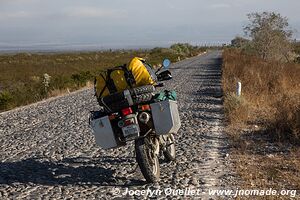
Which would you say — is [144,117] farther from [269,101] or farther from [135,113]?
[269,101]

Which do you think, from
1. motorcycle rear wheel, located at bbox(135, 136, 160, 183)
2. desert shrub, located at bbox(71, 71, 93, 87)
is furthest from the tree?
motorcycle rear wheel, located at bbox(135, 136, 160, 183)

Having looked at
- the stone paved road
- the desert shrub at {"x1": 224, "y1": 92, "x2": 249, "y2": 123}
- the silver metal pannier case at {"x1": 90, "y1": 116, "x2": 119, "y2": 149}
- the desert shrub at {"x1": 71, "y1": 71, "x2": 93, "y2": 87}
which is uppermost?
the silver metal pannier case at {"x1": 90, "y1": 116, "x2": 119, "y2": 149}

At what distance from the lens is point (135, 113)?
20.0 ft

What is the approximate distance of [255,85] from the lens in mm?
16531

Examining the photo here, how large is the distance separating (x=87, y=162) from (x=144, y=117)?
2.19 meters

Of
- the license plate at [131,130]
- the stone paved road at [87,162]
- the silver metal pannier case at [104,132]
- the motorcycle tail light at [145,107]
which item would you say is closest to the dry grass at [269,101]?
the stone paved road at [87,162]

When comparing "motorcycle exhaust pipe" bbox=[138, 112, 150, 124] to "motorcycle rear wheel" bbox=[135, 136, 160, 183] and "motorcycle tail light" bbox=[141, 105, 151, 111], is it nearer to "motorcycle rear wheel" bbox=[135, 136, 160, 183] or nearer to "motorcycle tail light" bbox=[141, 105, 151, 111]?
"motorcycle tail light" bbox=[141, 105, 151, 111]

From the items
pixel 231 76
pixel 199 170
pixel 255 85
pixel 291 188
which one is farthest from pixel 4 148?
pixel 231 76

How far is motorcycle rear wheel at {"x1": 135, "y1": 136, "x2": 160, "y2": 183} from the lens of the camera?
6000mm

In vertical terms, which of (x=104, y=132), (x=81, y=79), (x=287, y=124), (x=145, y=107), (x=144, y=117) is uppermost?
(x=145, y=107)

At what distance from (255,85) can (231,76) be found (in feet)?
15.1

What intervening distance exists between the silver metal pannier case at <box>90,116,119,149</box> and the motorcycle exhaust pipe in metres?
0.46

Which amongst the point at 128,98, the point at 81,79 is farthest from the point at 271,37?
the point at 128,98

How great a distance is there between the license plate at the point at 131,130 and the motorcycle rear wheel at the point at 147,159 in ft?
0.48
